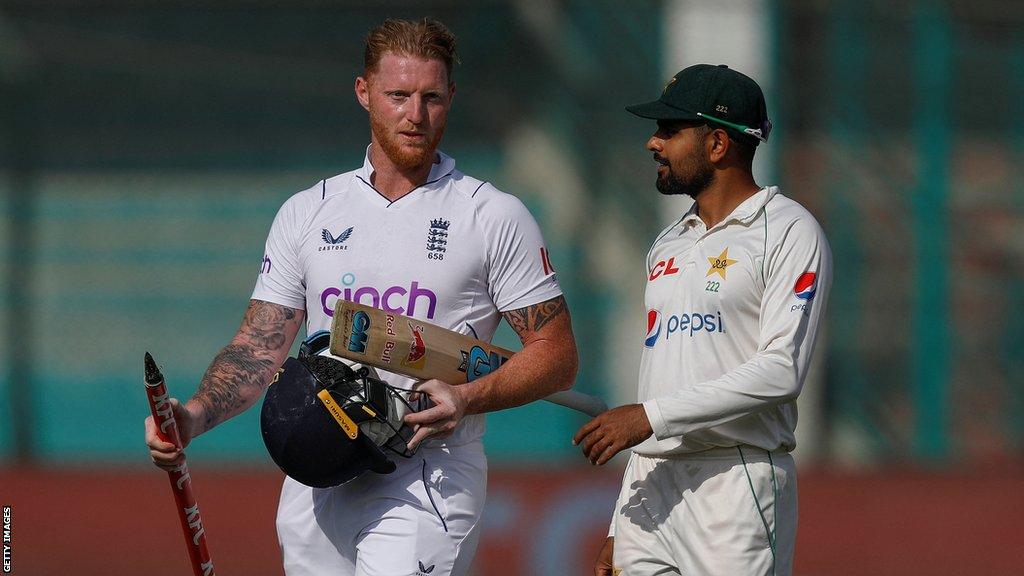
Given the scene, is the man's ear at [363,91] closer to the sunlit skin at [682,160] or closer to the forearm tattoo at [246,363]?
the forearm tattoo at [246,363]

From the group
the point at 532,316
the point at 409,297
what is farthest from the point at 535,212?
the point at 409,297

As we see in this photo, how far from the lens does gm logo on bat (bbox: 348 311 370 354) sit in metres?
3.51

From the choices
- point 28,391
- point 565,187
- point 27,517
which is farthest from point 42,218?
point 565,187

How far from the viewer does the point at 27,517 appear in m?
9.02

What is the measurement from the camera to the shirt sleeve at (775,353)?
Answer: 354 cm

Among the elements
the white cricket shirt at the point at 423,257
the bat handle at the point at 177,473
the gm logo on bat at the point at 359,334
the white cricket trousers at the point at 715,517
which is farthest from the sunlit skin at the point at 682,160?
the bat handle at the point at 177,473

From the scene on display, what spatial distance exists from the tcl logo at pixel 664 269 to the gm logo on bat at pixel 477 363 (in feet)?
1.50

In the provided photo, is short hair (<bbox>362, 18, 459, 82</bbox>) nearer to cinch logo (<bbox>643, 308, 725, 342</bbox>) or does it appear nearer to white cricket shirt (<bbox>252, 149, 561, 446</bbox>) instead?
white cricket shirt (<bbox>252, 149, 561, 446</bbox>)

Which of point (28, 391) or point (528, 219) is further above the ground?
point (528, 219)

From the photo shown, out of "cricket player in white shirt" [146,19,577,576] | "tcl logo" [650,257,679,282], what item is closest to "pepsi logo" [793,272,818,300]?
"tcl logo" [650,257,679,282]

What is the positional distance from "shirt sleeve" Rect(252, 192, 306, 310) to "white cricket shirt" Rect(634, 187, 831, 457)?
0.94 m

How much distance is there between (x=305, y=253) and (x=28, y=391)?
780 cm

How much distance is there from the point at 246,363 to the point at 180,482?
0.39 m

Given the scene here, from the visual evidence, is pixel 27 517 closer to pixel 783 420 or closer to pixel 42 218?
pixel 42 218
